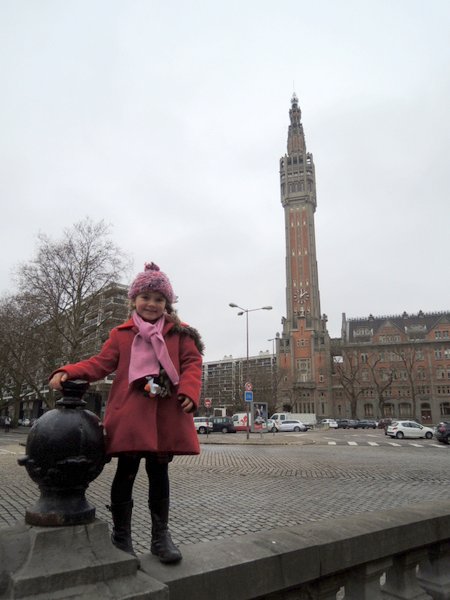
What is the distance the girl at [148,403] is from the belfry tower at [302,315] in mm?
76661

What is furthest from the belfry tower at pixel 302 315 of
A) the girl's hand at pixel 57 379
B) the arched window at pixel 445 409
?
the girl's hand at pixel 57 379

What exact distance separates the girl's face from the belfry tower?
251ft

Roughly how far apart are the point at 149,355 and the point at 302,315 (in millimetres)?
92590

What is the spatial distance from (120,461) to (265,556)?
3.07 ft

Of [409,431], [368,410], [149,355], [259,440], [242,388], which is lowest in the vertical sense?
[259,440]

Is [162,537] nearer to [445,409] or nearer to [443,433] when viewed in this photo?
[443,433]

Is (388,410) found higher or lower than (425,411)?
higher

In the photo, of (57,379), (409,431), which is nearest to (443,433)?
(409,431)

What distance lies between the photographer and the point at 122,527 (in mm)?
2375

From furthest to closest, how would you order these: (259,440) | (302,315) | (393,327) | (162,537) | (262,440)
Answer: (302,315)
(393,327)
(259,440)
(262,440)
(162,537)

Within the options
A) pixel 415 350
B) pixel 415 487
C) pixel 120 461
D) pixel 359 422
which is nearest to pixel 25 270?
pixel 415 487

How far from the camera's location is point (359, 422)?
2677 inches

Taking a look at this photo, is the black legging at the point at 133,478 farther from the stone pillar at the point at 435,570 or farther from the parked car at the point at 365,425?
the parked car at the point at 365,425

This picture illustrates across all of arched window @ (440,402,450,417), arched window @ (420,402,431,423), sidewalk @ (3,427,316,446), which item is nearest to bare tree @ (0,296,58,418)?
sidewalk @ (3,427,316,446)
